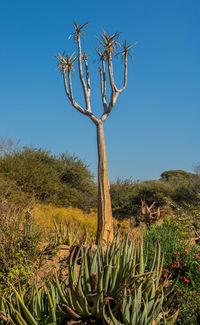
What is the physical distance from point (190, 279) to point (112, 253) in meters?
2.10

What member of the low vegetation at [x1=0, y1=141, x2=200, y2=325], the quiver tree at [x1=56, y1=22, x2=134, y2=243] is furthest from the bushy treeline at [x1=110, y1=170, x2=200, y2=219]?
the quiver tree at [x1=56, y1=22, x2=134, y2=243]

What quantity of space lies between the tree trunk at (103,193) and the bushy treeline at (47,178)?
6226 mm

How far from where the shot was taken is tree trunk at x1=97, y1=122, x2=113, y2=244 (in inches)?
324

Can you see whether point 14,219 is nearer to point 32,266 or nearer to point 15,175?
point 32,266

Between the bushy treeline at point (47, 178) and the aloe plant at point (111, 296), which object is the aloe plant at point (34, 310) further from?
the bushy treeline at point (47, 178)

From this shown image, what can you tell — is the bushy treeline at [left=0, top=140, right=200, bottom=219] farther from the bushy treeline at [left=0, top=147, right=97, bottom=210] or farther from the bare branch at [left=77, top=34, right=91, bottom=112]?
the bare branch at [left=77, top=34, right=91, bottom=112]

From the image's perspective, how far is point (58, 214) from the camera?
43.2 ft

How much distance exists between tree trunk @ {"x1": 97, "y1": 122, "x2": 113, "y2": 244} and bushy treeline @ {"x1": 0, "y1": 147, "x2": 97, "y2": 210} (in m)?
6.23

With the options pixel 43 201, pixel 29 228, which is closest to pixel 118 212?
pixel 43 201

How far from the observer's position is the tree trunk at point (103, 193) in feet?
27.0

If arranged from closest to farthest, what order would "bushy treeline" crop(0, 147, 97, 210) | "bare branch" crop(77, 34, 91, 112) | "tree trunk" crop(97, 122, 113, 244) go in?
"tree trunk" crop(97, 122, 113, 244), "bare branch" crop(77, 34, 91, 112), "bushy treeline" crop(0, 147, 97, 210)

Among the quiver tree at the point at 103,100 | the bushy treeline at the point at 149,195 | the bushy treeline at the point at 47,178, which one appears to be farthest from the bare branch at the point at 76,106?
the bushy treeline at the point at 149,195

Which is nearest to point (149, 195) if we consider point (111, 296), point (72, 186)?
point (72, 186)

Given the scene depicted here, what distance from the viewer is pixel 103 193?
853 cm
